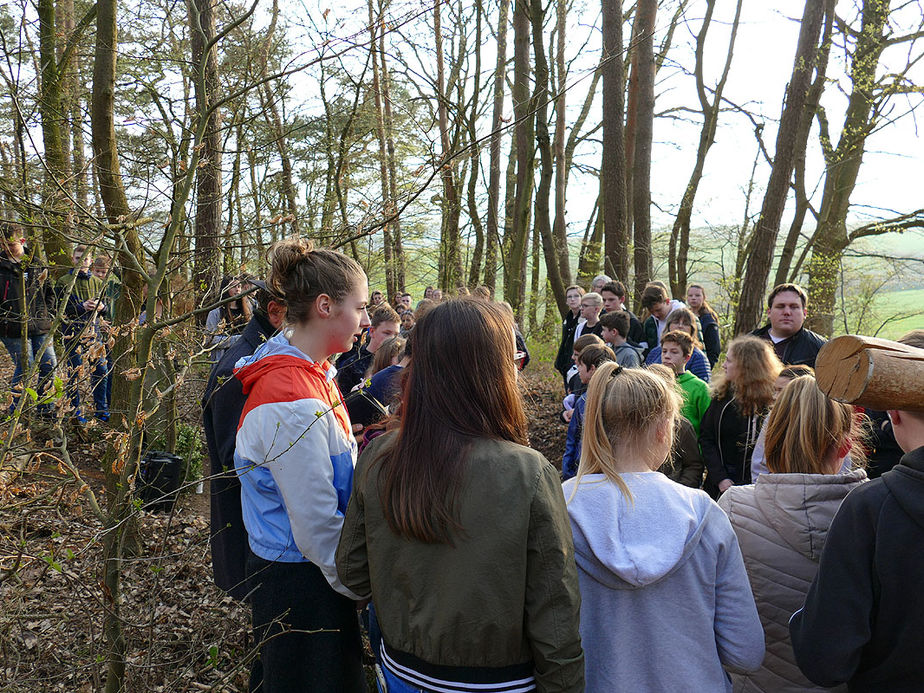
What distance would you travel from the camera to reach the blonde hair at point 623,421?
7.06 feet

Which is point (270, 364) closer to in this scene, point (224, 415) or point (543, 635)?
point (224, 415)

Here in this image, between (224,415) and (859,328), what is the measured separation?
550 inches

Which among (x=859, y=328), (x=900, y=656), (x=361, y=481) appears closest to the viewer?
(x=900, y=656)

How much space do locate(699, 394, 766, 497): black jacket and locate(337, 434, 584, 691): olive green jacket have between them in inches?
116

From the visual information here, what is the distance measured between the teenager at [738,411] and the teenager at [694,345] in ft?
4.05

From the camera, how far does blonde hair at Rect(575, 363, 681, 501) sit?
215cm

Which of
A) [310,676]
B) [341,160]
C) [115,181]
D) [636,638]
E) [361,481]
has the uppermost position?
[341,160]

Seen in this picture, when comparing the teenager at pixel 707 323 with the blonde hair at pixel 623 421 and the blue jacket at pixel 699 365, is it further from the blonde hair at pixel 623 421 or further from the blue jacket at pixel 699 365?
the blonde hair at pixel 623 421

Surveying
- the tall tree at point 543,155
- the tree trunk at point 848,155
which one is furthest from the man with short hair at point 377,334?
the tree trunk at point 848,155

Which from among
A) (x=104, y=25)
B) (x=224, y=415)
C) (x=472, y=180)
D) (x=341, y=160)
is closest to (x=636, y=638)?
(x=224, y=415)

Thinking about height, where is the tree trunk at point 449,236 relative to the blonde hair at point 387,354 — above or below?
above

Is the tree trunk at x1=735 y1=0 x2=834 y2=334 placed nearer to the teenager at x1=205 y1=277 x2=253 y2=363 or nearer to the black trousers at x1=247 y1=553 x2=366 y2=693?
the teenager at x1=205 y1=277 x2=253 y2=363

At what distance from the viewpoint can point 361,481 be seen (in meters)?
1.91

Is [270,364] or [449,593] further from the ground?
[270,364]
